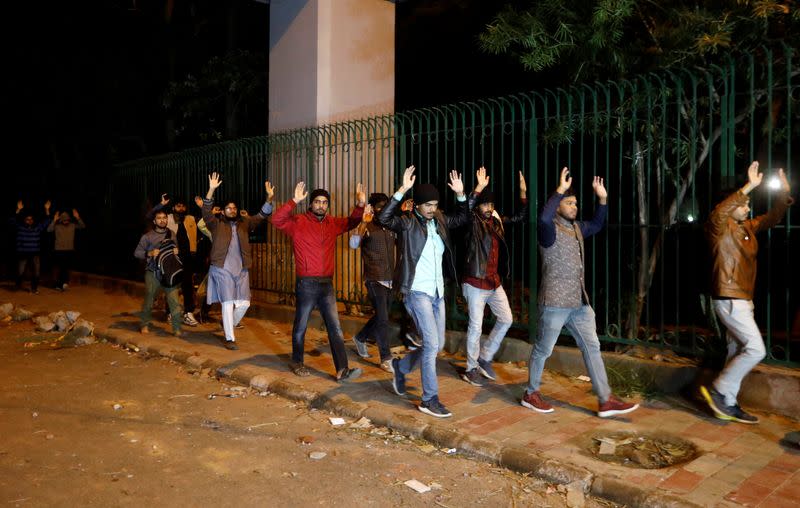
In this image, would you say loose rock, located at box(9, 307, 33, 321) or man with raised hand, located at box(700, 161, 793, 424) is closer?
man with raised hand, located at box(700, 161, 793, 424)

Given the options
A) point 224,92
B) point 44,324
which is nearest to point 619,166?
point 44,324

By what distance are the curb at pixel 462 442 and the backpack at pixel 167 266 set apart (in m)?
1.83

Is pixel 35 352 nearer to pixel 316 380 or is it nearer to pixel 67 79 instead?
pixel 316 380

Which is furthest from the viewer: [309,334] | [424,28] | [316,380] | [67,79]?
[67,79]

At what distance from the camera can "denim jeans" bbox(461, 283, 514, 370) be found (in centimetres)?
687

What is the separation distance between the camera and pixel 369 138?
30.4ft

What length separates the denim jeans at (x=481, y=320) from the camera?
687cm

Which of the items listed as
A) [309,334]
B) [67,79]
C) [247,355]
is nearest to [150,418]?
[247,355]

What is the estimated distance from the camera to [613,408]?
5672mm

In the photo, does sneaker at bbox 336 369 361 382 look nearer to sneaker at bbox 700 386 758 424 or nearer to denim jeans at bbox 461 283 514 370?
denim jeans at bbox 461 283 514 370

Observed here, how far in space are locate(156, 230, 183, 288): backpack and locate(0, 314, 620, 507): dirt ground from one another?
7.95 feet

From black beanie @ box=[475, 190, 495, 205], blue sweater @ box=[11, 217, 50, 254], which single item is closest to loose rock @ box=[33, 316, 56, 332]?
blue sweater @ box=[11, 217, 50, 254]

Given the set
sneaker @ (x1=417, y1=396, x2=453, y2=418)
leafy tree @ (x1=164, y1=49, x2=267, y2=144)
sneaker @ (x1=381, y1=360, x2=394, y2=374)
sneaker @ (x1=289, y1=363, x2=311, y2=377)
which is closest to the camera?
sneaker @ (x1=417, y1=396, x2=453, y2=418)

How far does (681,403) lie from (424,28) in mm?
12166
